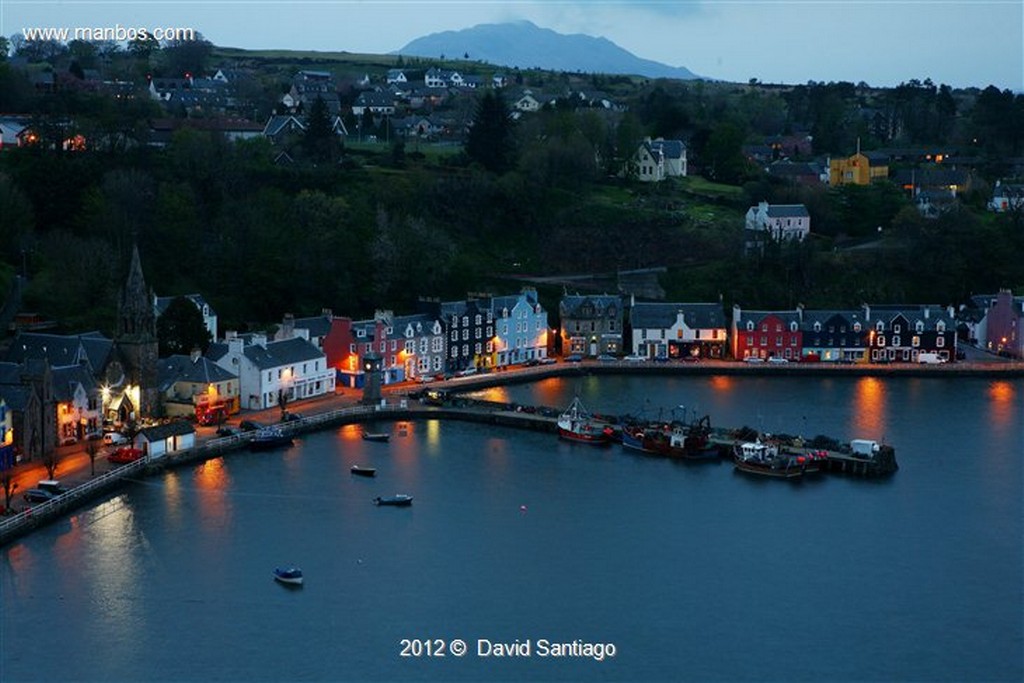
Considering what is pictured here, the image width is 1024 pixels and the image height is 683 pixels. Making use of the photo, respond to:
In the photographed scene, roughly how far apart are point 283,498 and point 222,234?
2534cm

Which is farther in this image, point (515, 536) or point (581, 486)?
point (581, 486)

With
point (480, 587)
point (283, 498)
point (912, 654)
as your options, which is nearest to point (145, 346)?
point (283, 498)

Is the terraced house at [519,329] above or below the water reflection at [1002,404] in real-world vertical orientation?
above

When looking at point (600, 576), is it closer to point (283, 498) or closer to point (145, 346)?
point (283, 498)

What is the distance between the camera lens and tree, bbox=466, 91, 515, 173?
70.5 meters

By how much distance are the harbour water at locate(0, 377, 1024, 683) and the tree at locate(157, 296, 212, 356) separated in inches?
236

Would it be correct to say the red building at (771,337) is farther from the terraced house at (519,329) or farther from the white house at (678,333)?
the terraced house at (519,329)

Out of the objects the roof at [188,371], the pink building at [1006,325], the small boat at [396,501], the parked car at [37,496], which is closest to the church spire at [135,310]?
the roof at [188,371]

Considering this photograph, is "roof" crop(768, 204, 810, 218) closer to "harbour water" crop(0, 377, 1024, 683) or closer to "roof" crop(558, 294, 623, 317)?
"roof" crop(558, 294, 623, 317)

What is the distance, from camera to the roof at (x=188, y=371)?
41438 millimetres

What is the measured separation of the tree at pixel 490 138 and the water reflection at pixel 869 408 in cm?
2486

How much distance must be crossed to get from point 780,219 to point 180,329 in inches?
1287

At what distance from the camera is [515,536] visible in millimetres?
31812

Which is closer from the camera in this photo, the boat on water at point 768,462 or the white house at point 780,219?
the boat on water at point 768,462
